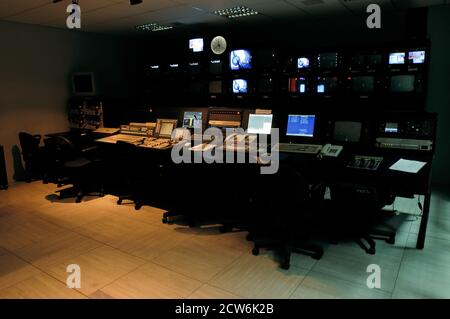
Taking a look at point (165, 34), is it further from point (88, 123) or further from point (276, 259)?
point (276, 259)

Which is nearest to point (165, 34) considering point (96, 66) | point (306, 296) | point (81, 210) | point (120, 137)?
point (96, 66)

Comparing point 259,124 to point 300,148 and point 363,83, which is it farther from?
point 363,83

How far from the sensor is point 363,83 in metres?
4.23

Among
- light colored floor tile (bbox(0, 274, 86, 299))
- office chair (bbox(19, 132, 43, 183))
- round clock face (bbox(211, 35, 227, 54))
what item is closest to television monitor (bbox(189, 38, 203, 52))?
round clock face (bbox(211, 35, 227, 54))

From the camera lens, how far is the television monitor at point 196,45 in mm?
5434

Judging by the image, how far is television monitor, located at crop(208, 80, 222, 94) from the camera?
17.3 feet

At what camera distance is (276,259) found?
3.06 metres

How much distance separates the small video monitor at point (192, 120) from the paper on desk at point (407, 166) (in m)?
2.56

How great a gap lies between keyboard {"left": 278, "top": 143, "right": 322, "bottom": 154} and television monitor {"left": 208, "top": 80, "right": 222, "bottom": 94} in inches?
72.4

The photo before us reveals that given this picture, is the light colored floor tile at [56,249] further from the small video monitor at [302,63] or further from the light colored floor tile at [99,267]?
the small video monitor at [302,63]

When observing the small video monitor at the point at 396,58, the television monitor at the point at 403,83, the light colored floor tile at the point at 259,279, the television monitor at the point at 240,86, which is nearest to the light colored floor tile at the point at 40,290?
the light colored floor tile at the point at 259,279

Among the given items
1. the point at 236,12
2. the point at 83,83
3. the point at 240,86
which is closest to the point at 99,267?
the point at 240,86

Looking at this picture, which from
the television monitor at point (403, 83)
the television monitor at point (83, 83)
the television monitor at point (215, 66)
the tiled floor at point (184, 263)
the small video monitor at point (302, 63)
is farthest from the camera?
the television monitor at point (83, 83)

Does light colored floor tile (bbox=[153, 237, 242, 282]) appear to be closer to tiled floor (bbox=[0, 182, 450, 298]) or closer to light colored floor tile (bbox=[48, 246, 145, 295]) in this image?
tiled floor (bbox=[0, 182, 450, 298])
